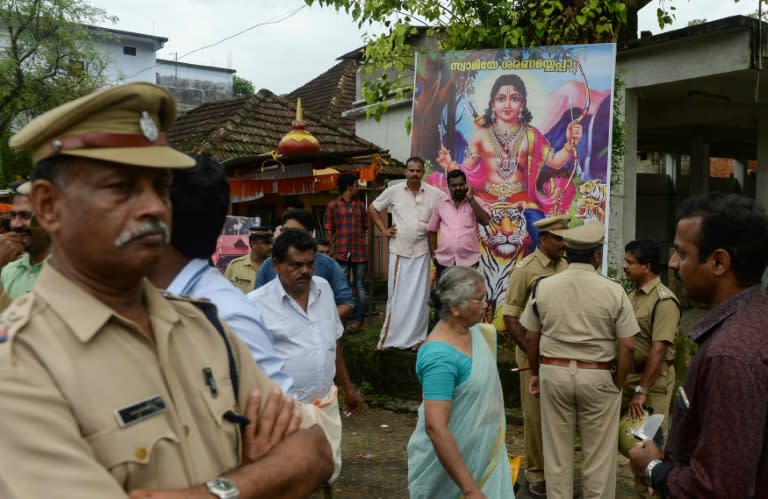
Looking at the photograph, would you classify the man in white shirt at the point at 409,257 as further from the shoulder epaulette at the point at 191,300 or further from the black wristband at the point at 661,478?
the shoulder epaulette at the point at 191,300

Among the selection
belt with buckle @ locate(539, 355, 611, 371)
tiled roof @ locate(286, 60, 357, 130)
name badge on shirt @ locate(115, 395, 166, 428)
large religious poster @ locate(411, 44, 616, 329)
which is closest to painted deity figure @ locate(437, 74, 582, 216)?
large religious poster @ locate(411, 44, 616, 329)

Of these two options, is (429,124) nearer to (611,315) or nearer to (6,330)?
(611,315)

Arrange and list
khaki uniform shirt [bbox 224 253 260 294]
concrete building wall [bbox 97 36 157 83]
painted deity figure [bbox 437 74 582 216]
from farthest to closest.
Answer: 1. concrete building wall [bbox 97 36 157 83]
2. painted deity figure [bbox 437 74 582 216]
3. khaki uniform shirt [bbox 224 253 260 294]

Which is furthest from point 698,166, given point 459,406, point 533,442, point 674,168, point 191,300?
point 191,300

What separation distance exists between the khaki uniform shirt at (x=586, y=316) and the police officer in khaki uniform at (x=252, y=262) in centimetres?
310

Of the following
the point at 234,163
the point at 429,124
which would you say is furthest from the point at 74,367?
the point at 234,163

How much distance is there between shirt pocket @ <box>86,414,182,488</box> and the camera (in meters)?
1.32

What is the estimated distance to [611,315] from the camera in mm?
4934

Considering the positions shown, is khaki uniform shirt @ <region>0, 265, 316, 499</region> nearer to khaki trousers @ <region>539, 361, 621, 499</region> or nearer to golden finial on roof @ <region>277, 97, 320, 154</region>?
khaki trousers @ <region>539, 361, 621, 499</region>

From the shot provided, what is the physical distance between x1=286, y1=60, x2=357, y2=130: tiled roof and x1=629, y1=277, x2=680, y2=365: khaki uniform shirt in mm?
14488

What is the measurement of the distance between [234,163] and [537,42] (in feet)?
14.5

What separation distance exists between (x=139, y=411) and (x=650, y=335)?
474 centimetres

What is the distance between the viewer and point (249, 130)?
534 inches

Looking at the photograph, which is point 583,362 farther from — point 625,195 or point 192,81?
point 192,81
